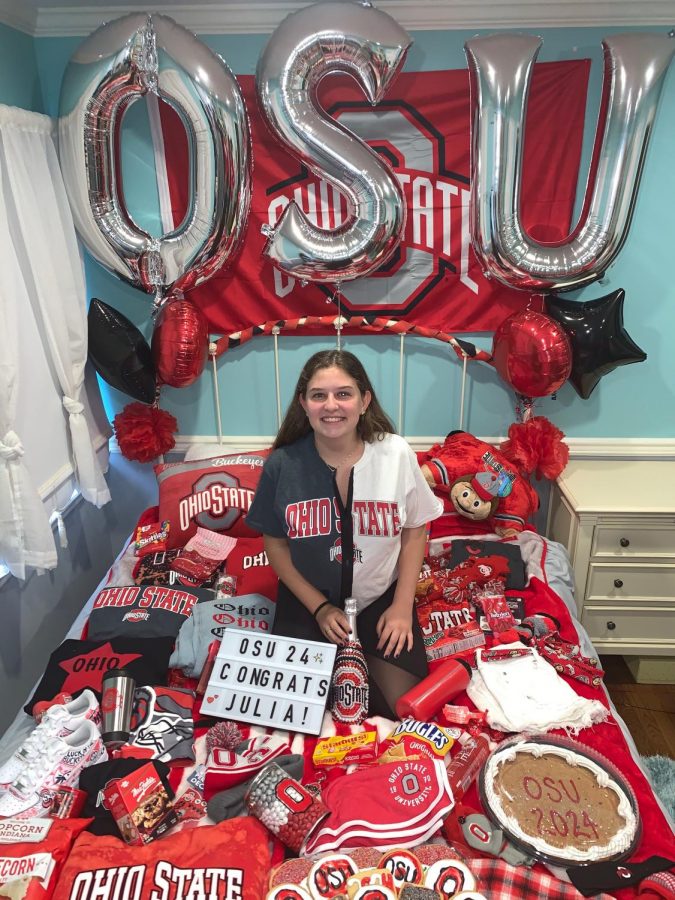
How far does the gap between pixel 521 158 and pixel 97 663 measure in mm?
1979

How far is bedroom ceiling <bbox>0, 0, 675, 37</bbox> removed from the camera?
2.11 meters

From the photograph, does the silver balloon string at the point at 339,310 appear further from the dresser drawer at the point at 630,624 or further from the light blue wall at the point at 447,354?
the dresser drawer at the point at 630,624

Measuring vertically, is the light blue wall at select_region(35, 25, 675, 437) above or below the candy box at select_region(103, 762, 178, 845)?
above

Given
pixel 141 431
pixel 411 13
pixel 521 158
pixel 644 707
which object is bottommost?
pixel 644 707

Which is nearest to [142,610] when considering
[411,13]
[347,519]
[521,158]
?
[347,519]

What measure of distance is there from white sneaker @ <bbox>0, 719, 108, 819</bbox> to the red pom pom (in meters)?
1.19

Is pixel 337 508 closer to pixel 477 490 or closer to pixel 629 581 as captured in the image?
pixel 477 490

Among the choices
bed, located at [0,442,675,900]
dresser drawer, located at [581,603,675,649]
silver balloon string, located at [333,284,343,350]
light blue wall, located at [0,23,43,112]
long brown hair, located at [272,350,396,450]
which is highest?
light blue wall, located at [0,23,43,112]

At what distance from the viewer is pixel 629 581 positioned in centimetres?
228

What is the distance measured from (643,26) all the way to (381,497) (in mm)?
1808

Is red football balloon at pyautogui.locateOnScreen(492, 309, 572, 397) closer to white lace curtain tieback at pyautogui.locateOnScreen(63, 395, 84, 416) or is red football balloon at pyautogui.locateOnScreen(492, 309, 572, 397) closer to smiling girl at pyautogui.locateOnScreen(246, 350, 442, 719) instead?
smiling girl at pyautogui.locateOnScreen(246, 350, 442, 719)

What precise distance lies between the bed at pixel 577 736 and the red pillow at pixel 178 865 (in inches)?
0.4

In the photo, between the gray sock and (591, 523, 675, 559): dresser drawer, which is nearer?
the gray sock

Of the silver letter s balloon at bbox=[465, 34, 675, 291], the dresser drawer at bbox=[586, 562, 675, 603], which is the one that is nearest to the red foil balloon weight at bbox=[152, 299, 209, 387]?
the silver letter s balloon at bbox=[465, 34, 675, 291]
